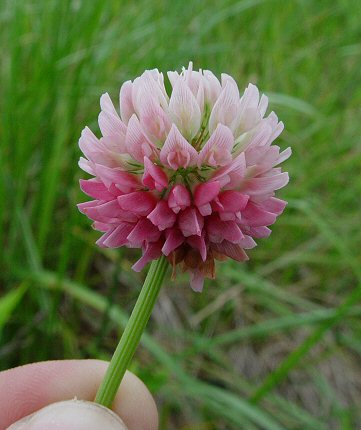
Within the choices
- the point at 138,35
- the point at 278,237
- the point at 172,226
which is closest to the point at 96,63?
the point at 138,35

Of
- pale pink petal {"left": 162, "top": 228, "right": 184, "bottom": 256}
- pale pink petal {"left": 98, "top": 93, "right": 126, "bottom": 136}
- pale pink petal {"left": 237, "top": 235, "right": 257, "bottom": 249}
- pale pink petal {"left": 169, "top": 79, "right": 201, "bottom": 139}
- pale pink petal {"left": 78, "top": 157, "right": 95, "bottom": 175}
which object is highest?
pale pink petal {"left": 169, "top": 79, "right": 201, "bottom": 139}

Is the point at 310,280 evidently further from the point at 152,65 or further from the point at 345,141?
the point at 152,65

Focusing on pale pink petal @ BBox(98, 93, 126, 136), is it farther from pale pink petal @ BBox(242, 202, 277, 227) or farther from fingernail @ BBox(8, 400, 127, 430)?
fingernail @ BBox(8, 400, 127, 430)

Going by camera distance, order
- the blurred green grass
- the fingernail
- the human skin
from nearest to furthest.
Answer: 1. the fingernail
2. the human skin
3. the blurred green grass

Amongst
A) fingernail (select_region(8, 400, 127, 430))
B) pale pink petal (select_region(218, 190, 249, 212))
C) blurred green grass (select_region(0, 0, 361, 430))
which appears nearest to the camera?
pale pink petal (select_region(218, 190, 249, 212))

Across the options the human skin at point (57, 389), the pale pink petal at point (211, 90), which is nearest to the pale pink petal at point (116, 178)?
the pale pink petal at point (211, 90)

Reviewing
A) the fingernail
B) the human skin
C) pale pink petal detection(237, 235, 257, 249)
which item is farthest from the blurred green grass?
pale pink petal detection(237, 235, 257, 249)

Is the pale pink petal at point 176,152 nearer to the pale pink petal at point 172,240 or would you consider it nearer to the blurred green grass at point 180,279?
the pale pink petal at point 172,240
